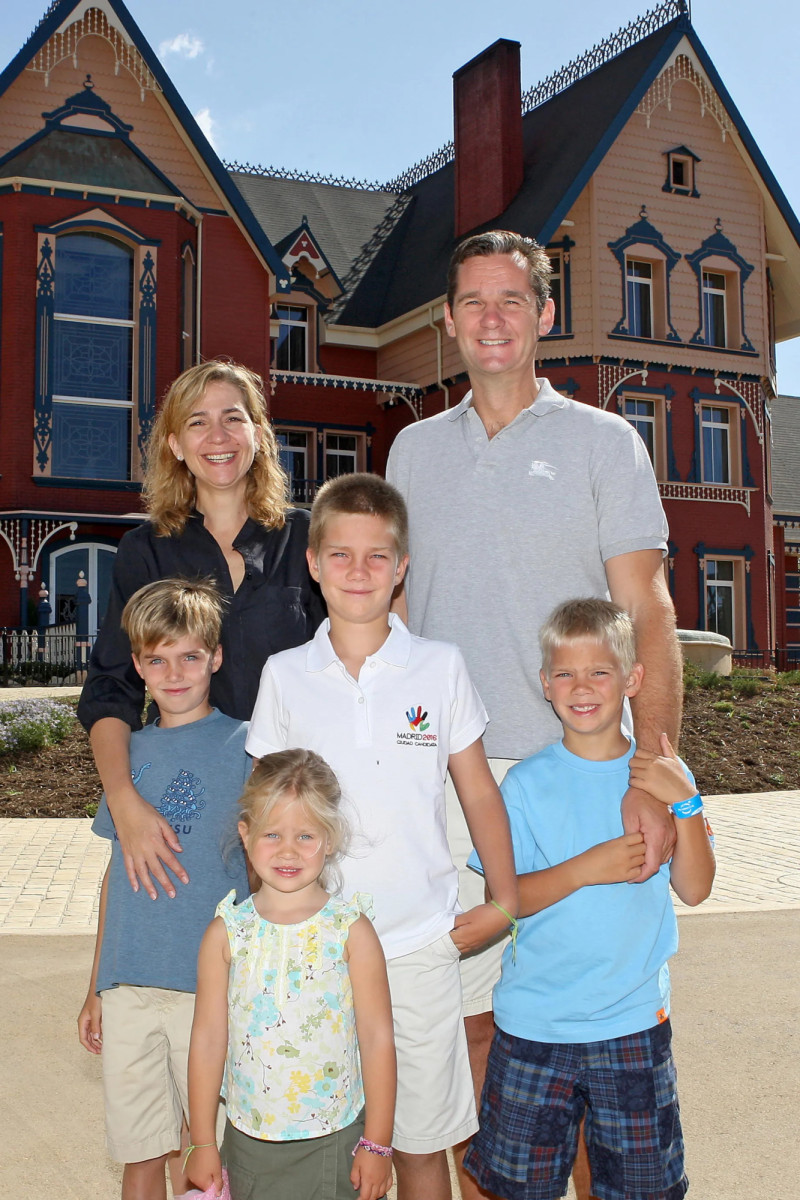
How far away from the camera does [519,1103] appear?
9.24ft

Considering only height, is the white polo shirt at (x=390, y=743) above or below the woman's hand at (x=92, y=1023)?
above

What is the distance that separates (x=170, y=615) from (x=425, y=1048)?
4.28 ft

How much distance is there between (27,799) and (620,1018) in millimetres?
9024

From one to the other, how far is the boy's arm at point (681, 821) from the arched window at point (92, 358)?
742 inches

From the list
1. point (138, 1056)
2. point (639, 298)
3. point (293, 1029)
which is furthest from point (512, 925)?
point (639, 298)

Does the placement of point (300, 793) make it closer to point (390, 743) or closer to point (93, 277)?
point (390, 743)

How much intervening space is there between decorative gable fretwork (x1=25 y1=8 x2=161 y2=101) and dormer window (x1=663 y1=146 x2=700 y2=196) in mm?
11318

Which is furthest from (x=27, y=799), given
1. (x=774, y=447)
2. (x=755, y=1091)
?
(x=774, y=447)

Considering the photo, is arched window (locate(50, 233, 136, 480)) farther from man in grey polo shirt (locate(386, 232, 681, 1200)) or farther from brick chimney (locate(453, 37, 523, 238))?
man in grey polo shirt (locate(386, 232, 681, 1200))

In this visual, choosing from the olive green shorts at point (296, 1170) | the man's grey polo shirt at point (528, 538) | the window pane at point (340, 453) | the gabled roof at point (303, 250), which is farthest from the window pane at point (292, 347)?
the olive green shorts at point (296, 1170)

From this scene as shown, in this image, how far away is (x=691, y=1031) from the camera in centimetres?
479

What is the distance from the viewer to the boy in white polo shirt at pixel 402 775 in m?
2.78

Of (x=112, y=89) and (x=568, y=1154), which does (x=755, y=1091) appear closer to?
(x=568, y=1154)

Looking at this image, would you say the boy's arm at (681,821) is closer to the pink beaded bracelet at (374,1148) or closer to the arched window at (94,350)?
the pink beaded bracelet at (374,1148)
